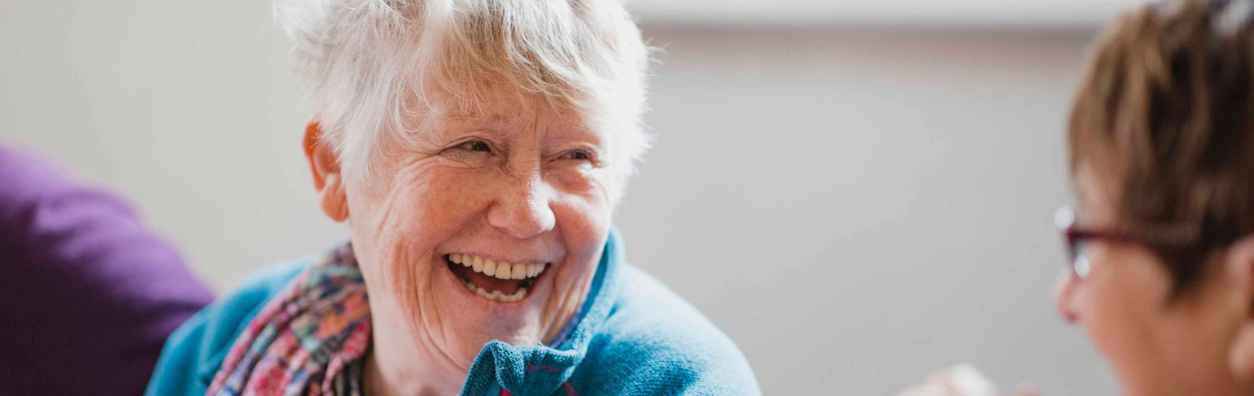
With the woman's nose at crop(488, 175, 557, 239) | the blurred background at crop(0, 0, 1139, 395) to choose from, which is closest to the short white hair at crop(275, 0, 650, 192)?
the woman's nose at crop(488, 175, 557, 239)

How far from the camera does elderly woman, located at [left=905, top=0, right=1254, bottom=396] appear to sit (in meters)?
0.63

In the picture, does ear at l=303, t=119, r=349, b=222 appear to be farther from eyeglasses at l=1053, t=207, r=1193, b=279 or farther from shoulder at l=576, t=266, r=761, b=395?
eyeglasses at l=1053, t=207, r=1193, b=279

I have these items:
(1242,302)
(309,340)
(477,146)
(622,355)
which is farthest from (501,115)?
(1242,302)

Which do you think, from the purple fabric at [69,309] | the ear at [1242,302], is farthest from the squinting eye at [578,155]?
the purple fabric at [69,309]

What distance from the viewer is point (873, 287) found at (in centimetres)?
190

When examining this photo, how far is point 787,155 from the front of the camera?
6.38ft

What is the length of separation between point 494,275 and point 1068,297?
2.08ft

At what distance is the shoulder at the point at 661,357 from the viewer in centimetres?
111

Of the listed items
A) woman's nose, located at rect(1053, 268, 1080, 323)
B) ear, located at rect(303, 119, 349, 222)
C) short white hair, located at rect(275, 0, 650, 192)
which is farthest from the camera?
ear, located at rect(303, 119, 349, 222)

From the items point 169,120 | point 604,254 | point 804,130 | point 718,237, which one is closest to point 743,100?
point 804,130

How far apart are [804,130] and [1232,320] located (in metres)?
1.31

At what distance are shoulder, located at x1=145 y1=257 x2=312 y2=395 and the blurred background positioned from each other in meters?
0.38

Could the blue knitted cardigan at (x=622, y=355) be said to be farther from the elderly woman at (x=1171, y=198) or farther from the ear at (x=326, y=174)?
the elderly woman at (x=1171, y=198)

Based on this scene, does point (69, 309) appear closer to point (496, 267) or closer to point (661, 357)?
point (496, 267)
